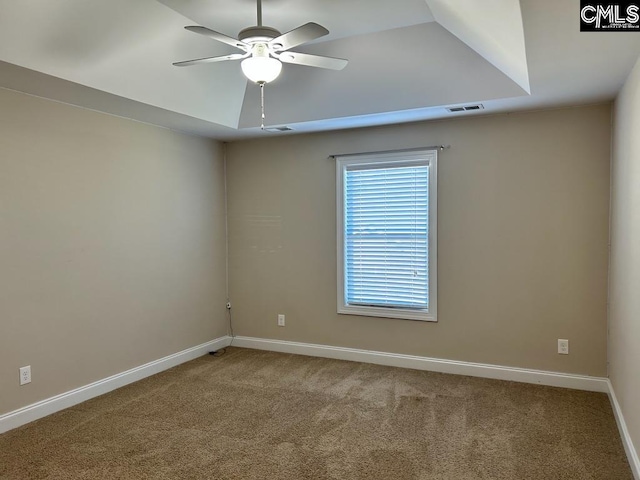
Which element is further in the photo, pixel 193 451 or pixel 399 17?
pixel 399 17

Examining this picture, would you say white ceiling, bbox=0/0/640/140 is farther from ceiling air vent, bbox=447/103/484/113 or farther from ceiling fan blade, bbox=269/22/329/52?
ceiling fan blade, bbox=269/22/329/52

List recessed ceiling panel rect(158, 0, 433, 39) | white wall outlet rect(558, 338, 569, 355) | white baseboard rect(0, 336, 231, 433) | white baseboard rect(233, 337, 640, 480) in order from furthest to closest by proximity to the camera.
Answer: white wall outlet rect(558, 338, 569, 355) < white baseboard rect(233, 337, 640, 480) < white baseboard rect(0, 336, 231, 433) < recessed ceiling panel rect(158, 0, 433, 39)

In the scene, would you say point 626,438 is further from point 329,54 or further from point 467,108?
point 329,54

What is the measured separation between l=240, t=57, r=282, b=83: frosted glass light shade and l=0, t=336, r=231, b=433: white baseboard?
2745 mm

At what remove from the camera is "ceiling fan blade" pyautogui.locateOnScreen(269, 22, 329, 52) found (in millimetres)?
2107

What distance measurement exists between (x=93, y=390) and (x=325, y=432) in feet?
6.41

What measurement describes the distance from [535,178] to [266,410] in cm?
284

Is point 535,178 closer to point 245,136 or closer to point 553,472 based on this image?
point 553,472

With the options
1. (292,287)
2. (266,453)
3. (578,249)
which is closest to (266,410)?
(266,453)

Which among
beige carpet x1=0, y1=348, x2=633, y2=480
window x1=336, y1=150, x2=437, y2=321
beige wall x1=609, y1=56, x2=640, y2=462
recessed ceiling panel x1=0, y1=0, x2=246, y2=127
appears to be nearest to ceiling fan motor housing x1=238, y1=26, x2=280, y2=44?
recessed ceiling panel x1=0, y1=0, x2=246, y2=127

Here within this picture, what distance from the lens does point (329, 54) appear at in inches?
135

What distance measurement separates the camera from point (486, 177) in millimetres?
3852

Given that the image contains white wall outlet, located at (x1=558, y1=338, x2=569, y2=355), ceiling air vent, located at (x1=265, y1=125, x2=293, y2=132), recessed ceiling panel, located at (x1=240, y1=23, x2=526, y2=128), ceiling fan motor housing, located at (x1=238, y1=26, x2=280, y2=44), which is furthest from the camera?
ceiling air vent, located at (x1=265, y1=125, x2=293, y2=132)

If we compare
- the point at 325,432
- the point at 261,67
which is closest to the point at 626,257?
the point at 325,432
